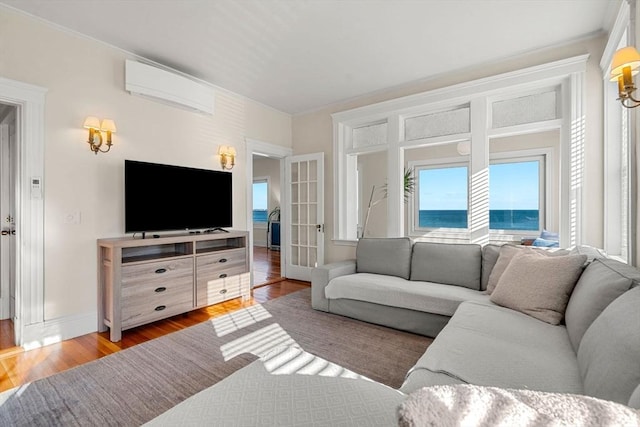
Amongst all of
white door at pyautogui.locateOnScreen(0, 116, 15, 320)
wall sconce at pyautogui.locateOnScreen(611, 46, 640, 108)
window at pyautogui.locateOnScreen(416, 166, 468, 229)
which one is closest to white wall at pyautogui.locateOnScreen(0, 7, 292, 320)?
white door at pyautogui.locateOnScreen(0, 116, 15, 320)

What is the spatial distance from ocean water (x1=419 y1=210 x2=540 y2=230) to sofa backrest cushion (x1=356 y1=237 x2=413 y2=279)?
3110mm

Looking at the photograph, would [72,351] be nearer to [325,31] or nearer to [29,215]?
[29,215]

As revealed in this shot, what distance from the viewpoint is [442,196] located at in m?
6.03

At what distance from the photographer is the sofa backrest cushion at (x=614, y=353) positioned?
0.83m

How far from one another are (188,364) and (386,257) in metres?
2.17

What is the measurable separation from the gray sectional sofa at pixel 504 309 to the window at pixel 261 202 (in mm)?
6051

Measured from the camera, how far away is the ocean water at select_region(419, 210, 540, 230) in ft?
17.3

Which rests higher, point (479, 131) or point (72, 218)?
point (479, 131)

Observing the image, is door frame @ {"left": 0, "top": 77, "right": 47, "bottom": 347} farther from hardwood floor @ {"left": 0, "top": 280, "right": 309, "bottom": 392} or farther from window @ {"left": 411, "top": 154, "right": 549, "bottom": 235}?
window @ {"left": 411, "top": 154, "right": 549, "bottom": 235}

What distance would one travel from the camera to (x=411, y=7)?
2389 mm

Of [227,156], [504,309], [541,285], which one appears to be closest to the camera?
[541,285]

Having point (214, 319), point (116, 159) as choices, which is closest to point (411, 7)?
point (116, 159)

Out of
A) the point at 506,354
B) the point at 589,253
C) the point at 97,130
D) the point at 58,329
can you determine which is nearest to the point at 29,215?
the point at 97,130

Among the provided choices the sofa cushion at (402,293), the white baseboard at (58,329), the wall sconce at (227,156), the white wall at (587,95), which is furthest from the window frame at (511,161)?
the white baseboard at (58,329)
